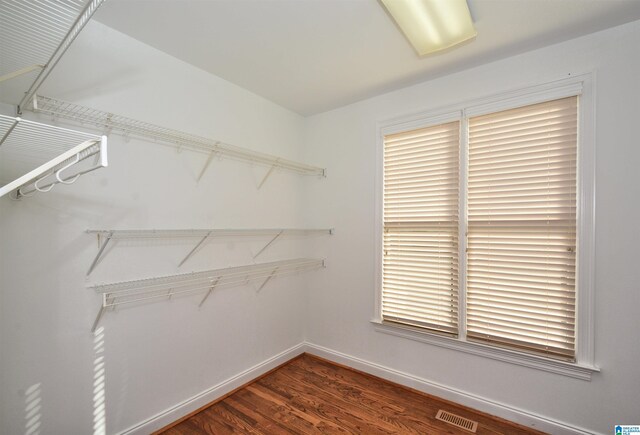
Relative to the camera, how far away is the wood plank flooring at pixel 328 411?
1942mm

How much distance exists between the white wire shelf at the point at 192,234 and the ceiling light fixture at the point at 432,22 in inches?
68.7

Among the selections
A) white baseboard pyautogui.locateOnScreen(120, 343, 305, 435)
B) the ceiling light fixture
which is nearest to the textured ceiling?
the ceiling light fixture

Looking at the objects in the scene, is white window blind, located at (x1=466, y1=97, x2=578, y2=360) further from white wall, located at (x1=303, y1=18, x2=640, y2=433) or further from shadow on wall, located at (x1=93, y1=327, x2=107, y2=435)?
shadow on wall, located at (x1=93, y1=327, x2=107, y2=435)

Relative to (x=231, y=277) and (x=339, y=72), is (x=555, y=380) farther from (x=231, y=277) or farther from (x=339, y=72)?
(x=339, y=72)

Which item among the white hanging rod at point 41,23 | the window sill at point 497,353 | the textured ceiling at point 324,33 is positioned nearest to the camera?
the white hanging rod at point 41,23

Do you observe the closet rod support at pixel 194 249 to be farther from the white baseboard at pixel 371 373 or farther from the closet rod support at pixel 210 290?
the white baseboard at pixel 371 373

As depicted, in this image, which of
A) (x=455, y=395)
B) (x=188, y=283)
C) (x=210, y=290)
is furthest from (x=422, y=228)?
(x=188, y=283)

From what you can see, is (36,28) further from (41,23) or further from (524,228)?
(524,228)

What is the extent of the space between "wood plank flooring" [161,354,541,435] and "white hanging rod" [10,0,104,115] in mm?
2191

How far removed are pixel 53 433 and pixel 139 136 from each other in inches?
67.3

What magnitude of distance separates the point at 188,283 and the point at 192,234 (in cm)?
35

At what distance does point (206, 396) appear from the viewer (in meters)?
2.18

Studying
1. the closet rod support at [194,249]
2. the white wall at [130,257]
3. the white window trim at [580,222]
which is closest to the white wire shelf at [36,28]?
the white wall at [130,257]

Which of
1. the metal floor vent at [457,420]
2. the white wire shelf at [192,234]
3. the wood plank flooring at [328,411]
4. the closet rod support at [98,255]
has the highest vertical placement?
the white wire shelf at [192,234]
